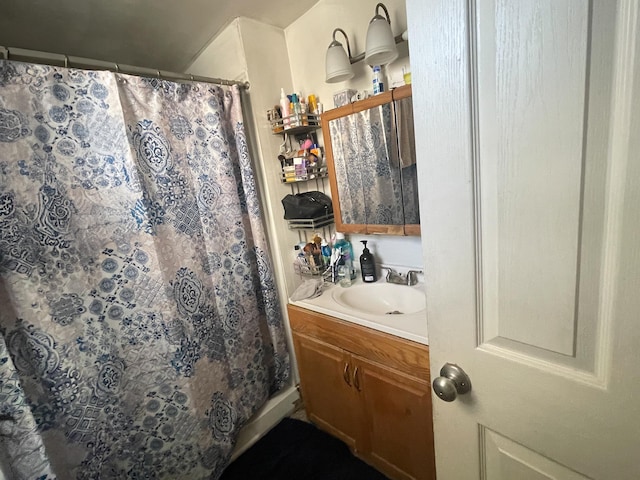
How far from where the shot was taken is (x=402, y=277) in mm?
1448

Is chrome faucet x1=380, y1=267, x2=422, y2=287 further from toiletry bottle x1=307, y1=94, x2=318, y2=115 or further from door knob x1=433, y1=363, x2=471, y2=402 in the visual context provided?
toiletry bottle x1=307, y1=94, x2=318, y2=115

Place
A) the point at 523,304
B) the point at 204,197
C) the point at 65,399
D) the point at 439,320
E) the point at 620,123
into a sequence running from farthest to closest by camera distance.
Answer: the point at 204,197 < the point at 65,399 < the point at 439,320 < the point at 523,304 < the point at 620,123

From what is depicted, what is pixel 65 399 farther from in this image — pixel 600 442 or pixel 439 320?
pixel 600 442

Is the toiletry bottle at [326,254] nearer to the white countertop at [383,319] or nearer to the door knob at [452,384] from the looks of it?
the white countertop at [383,319]

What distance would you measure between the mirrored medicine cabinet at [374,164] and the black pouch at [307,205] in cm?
7

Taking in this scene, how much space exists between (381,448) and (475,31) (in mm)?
1511

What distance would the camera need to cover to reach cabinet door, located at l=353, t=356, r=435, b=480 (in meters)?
1.08

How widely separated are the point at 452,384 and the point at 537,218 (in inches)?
14.4

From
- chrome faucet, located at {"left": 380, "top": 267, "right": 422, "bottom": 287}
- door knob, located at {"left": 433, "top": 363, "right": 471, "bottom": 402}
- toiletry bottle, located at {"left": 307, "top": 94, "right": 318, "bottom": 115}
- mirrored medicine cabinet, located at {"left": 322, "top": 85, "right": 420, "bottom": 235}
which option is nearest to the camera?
door knob, located at {"left": 433, "top": 363, "right": 471, "bottom": 402}

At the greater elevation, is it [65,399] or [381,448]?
[65,399]

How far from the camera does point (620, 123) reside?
38 centimetres

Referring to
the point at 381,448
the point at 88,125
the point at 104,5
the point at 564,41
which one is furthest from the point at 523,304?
the point at 104,5

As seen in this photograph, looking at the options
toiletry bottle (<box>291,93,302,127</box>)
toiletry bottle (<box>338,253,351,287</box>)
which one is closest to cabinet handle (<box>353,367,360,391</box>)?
toiletry bottle (<box>338,253,351,287</box>)

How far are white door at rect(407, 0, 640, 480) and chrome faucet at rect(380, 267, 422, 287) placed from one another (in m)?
0.81
